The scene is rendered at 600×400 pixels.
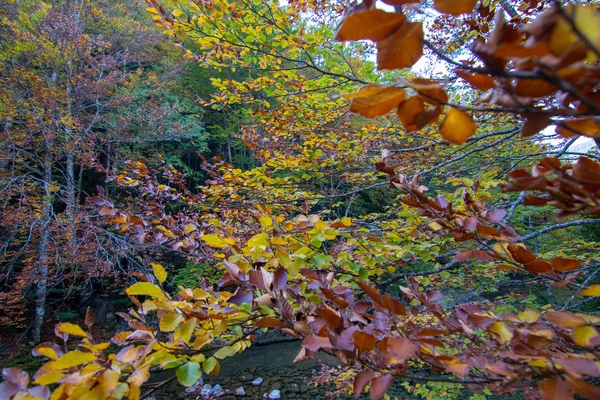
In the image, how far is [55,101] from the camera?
629cm

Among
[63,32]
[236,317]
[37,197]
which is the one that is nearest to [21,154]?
[37,197]

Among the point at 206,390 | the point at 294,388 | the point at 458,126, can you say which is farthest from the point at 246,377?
the point at 458,126

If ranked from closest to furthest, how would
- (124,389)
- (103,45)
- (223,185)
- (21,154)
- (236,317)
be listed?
(124,389), (236,317), (223,185), (21,154), (103,45)

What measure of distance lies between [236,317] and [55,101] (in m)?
7.92

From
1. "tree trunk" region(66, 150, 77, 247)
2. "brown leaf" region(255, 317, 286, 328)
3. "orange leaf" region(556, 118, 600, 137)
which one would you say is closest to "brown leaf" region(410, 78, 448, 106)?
"orange leaf" region(556, 118, 600, 137)

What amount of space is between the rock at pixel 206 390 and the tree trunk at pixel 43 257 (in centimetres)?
407

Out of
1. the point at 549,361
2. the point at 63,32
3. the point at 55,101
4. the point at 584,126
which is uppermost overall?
the point at 63,32

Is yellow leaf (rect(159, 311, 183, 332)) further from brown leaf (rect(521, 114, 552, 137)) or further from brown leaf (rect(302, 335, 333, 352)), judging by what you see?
brown leaf (rect(521, 114, 552, 137))

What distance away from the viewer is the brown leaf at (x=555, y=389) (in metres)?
0.42

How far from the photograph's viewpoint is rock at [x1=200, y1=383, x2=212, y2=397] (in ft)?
16.9

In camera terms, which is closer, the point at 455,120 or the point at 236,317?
the point at 455,120

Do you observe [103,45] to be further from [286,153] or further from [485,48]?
[485,48]

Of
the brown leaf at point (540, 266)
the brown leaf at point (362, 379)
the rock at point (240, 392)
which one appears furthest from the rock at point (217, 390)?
the brown leaf at point (540, 266)

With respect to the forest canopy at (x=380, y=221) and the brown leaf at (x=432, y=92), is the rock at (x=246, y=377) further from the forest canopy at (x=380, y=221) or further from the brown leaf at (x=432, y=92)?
the brown leaf at (x=432, y=92)
